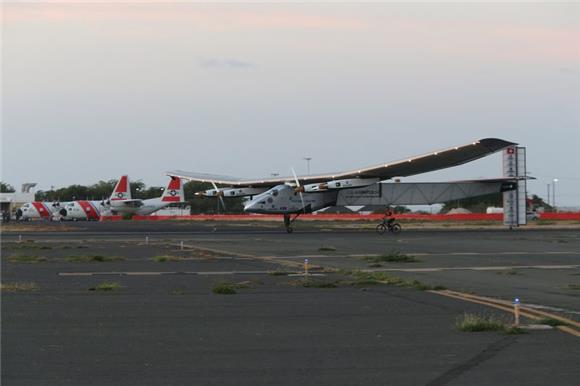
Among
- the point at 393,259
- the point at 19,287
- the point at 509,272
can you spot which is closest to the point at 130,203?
the point at 393,259

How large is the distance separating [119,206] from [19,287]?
283 feet

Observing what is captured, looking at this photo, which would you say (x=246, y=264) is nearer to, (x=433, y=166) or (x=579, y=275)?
(x=579, y=275)

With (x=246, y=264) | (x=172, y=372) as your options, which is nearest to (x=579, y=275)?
(x=246, y=264)

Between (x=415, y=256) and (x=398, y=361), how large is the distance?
76.4 feet

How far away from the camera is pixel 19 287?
1975cm

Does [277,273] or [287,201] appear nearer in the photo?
[277,273]

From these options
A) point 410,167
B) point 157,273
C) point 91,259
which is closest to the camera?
point 157,273

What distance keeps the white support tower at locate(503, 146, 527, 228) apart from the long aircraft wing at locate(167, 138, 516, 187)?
7.93 metres

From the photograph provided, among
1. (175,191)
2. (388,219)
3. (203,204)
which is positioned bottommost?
(388,219)

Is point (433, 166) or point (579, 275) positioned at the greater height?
point (433, 166)

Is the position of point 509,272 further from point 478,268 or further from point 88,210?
point 88,210

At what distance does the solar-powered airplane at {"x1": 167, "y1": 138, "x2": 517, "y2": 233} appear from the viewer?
56.7 metres

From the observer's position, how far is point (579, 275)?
24531 mm

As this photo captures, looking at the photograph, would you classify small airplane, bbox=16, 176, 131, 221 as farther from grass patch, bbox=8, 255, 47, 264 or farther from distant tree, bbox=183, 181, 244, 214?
grass patch, bbox=8, 255, 47, 264
